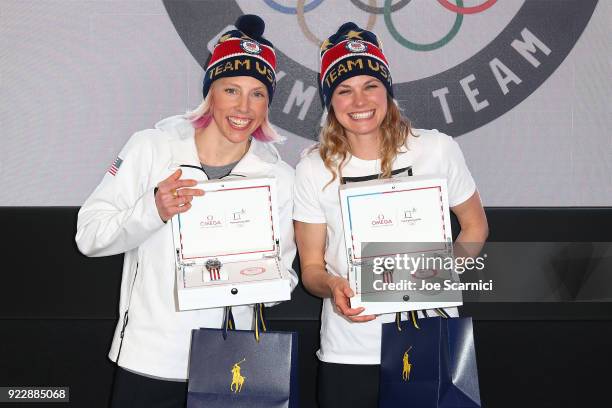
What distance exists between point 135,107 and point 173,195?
113cm

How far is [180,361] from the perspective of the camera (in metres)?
1.98

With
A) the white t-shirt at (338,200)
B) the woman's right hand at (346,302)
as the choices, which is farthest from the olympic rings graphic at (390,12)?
the woman's right hand at (346,302)

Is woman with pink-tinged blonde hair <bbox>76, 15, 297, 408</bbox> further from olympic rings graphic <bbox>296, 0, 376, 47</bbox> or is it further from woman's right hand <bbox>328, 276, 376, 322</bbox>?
olympic rings graphic <bbox>296, 0, 376, 47</bbox>

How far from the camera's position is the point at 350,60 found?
6.84ft

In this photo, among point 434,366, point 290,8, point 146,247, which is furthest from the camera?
point 290,8

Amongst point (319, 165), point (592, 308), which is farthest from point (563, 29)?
point (319, 165)

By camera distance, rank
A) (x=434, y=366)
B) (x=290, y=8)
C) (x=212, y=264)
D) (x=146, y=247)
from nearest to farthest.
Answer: (x=434, y=366), (x=212, y=264), (x=146, y=247), (x=290, y=8)

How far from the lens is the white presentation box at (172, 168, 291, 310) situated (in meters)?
1.92

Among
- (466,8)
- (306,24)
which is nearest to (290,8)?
(306,24)

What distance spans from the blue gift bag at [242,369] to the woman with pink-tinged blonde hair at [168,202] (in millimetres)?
141

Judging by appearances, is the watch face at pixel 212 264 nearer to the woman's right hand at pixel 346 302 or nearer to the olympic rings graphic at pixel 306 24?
the woman's right hand at pixel 346 302

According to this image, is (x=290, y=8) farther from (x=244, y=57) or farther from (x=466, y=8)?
(x=244, y=57)

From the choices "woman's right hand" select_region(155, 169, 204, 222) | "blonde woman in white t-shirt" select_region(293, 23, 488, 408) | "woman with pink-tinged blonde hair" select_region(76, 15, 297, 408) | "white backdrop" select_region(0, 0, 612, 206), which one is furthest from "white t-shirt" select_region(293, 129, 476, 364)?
"white backdrop" select_region(0, 0, 612, 206)

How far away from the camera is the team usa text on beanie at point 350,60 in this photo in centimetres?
208
